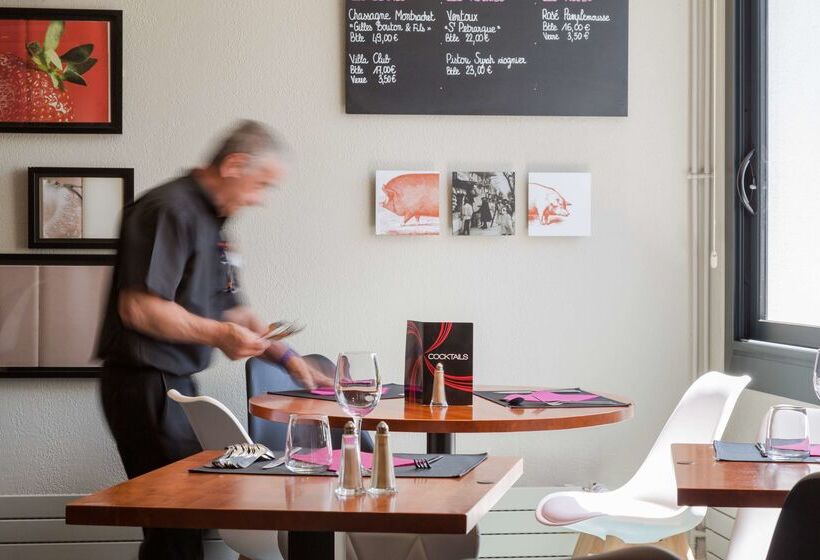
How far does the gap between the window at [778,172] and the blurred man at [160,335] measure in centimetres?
190

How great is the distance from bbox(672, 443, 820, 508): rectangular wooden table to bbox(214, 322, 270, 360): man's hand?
52.8 inches

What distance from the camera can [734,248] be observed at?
3852 mm

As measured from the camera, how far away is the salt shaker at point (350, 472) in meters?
1.69

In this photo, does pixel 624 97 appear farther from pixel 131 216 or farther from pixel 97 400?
pixel 97 400

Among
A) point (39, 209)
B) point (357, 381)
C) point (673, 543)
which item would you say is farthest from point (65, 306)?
point (673, 543)

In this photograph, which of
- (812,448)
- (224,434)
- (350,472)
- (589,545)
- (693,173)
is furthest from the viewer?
(693,173)

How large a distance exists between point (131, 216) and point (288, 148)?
1.03 meters

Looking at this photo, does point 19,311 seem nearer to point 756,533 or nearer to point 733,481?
point 756,533

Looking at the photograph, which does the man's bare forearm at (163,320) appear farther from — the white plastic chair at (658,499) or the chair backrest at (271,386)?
the white plastic chair at (658,499)

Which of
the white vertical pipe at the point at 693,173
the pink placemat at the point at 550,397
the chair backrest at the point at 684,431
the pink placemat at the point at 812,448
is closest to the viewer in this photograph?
the pink placemat at the point at 812,448

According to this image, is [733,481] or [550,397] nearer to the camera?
[733,481]

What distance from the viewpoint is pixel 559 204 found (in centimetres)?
399

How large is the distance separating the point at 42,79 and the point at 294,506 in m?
2.81

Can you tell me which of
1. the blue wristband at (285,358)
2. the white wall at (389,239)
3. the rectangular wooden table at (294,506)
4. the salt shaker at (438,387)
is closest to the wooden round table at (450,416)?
the salt shaker at (438,387)
